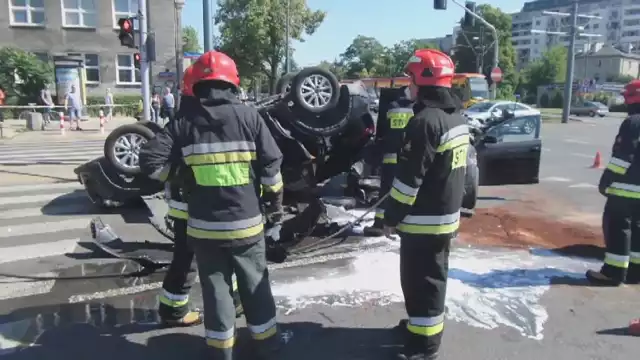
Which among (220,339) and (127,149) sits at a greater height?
(127,149)

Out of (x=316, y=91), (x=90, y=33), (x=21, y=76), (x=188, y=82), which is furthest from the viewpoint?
(x=90, y=33)

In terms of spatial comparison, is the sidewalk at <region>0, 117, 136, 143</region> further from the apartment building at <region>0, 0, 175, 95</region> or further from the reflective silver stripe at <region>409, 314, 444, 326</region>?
the reflective silver stripe at <region>409, 314, 444, 326</region>

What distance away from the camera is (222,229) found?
10.8 feet

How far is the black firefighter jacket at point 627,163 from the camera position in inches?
188

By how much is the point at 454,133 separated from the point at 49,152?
44.5 ft

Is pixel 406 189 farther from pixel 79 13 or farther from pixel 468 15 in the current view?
pixel 79 13

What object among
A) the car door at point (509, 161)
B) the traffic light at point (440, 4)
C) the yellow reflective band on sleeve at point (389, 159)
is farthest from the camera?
the traffic light at point (440, 4)

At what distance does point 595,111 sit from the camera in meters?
46.8

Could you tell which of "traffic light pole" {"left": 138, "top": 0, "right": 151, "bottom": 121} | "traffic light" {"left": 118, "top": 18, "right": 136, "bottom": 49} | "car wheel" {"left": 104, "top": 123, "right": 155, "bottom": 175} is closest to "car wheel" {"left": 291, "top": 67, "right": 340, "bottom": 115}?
"car wheel" {"left": 104, "top": 123, "right": 155, "bottom": 175}

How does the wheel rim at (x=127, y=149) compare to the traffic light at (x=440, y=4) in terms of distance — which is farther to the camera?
the traffic light at (x=440, y=4)

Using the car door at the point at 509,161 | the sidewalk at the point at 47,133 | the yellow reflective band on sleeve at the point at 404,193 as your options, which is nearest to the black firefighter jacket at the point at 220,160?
the yellow reflective band on sleeve at the point at 404,193

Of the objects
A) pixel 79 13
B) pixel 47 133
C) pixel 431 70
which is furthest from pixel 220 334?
pixel 79 13

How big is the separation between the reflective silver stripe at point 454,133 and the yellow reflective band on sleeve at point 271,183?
1.03 metres

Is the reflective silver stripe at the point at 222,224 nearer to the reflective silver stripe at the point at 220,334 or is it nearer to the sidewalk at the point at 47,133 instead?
the reflective silver stripe at the point at 220,334
